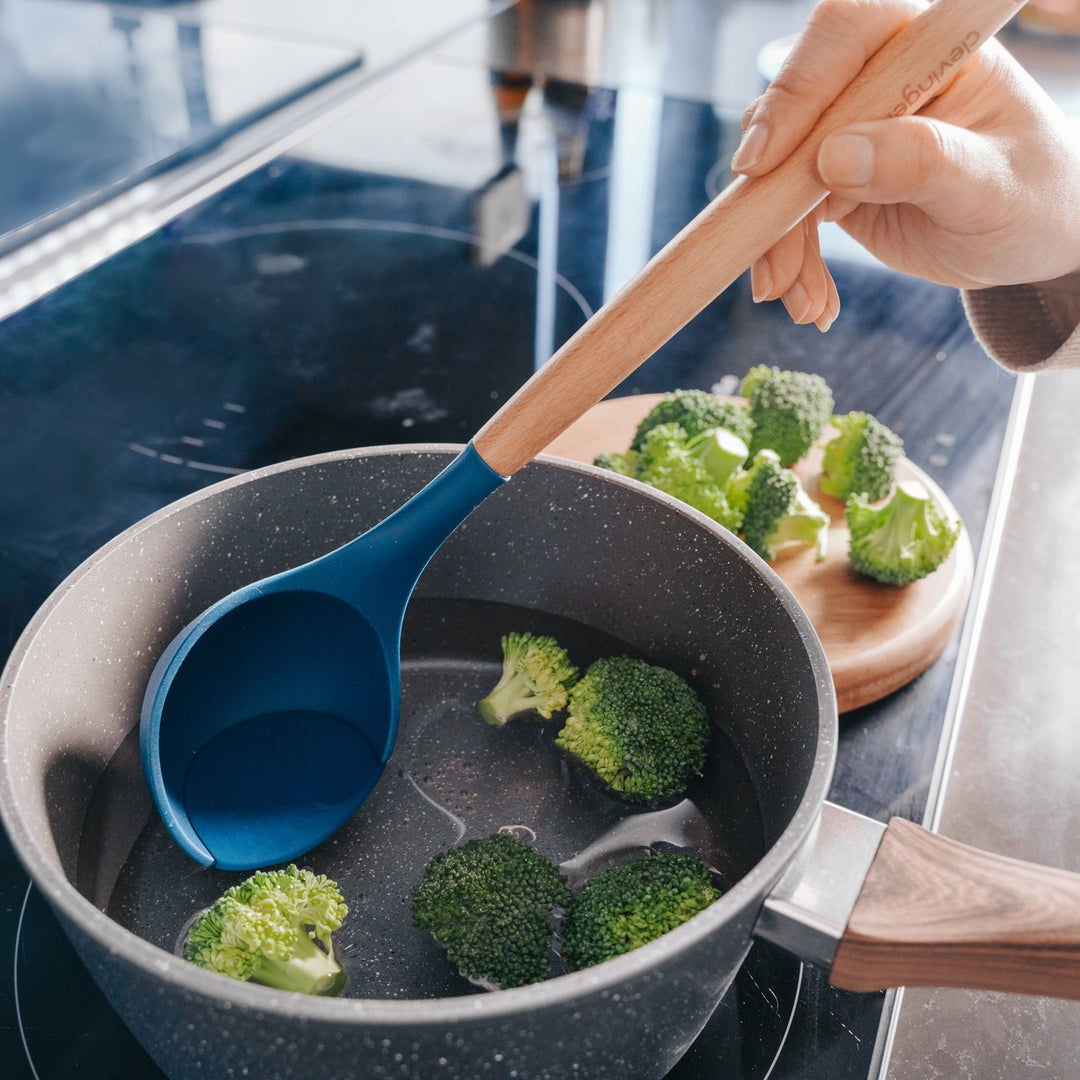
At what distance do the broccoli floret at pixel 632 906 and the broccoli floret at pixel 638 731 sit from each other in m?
0.10

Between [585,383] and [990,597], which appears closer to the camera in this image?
[585,383]

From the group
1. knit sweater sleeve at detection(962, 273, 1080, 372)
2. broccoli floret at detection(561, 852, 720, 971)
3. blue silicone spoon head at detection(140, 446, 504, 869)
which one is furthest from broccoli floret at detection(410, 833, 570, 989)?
knit sweater sleeve at detection(962, 273, 1080, 372)

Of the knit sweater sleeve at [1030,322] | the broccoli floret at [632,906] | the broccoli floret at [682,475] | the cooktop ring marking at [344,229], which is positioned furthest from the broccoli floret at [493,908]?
the cooktop ring marking at [344,229]

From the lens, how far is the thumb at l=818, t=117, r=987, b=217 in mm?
751

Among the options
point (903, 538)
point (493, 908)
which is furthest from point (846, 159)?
point (493, 908)

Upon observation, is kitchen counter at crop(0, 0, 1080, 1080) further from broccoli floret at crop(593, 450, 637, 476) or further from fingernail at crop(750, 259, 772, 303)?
fingernail at crop(750, 259, 772, 303)

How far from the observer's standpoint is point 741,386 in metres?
1.37

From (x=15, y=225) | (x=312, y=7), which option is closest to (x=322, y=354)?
(x=15, y=225)

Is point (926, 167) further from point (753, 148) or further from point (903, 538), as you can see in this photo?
point (903, 538)

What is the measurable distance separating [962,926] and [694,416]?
68cm

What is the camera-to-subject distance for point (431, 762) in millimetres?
943

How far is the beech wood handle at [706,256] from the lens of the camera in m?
0.75

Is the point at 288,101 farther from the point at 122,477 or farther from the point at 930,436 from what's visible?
the point at 930,436

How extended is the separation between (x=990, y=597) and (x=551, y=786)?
0.55 m
